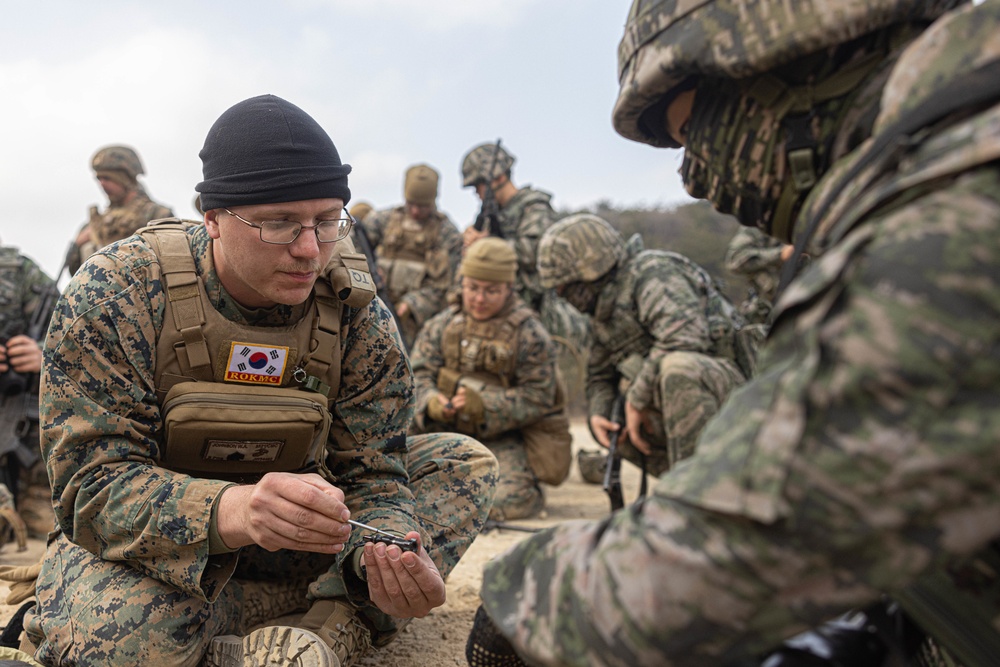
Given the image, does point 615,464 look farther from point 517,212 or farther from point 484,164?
point 484,164

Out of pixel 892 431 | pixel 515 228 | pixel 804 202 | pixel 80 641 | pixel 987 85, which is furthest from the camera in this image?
pixel 515 228

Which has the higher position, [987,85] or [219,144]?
[987,85]

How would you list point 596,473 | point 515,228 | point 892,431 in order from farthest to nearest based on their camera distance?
point 515,228, point 596,473, point 892,431

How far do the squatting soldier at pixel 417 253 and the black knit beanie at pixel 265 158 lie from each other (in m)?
5.62

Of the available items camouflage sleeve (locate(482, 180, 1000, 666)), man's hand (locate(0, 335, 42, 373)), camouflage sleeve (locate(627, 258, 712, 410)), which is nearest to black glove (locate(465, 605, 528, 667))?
camouflage sleeve (locate(482, 180, 1000, 666))

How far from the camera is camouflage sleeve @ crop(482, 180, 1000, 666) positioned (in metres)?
1.08

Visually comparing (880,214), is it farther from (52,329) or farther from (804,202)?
(52,329)

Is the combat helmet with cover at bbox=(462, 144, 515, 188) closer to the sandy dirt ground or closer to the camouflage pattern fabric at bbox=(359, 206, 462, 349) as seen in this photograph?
the camouflage pattern fabric at bbox=(359, 206, 462, 349)

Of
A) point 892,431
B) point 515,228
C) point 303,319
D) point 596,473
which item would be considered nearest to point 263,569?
point 303,319

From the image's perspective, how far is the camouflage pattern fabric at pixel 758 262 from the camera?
321 inches

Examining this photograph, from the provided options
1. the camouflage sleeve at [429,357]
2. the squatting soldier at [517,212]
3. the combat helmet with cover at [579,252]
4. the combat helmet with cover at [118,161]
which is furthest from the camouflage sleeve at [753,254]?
the combat helmet with cover at [118,161]

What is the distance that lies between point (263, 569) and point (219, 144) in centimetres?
137

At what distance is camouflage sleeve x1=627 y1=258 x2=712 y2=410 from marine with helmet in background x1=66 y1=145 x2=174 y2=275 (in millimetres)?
4239

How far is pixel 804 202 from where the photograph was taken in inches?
70.1
